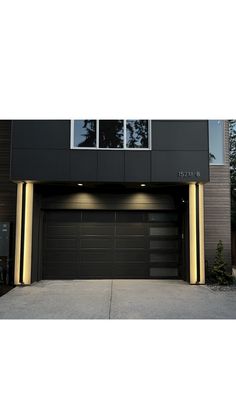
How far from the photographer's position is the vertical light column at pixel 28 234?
778 centimetres

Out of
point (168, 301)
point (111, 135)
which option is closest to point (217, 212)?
point (111, 135)

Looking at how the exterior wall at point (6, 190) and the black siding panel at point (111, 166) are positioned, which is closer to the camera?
the black siding panel at point (111, 166)

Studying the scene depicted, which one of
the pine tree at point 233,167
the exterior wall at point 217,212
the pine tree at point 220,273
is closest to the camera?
the pine tree at point 220,273

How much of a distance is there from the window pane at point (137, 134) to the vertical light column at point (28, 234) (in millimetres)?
2906

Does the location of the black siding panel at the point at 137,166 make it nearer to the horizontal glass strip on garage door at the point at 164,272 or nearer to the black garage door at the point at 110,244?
the black garage door at the point at 110,244

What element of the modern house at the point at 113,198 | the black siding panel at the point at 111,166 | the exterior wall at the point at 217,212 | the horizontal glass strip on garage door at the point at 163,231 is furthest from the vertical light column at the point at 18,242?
the exterior wall at the point at 217,212

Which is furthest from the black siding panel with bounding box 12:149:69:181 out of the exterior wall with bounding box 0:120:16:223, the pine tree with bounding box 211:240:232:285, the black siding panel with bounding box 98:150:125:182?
the pine tree with bounding box 211:240:232:285

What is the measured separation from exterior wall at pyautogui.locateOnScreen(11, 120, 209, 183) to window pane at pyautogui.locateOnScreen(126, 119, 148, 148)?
0.75 ft

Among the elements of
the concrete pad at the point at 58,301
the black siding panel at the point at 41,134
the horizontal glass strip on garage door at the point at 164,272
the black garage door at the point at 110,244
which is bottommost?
the concrete pad at the point at 58,301

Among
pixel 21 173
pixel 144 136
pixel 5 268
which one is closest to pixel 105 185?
pixel 144 136

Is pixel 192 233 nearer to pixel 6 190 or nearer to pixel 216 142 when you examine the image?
pixel 216 142

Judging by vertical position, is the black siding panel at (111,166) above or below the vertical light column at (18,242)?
above

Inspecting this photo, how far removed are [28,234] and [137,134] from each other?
3.89 metres
